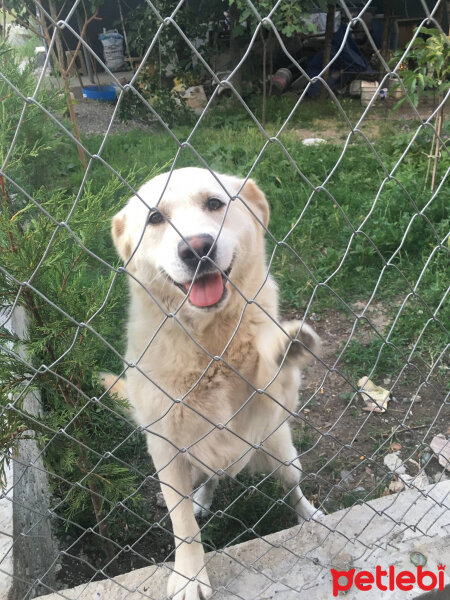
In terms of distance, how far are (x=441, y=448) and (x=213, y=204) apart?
152cm

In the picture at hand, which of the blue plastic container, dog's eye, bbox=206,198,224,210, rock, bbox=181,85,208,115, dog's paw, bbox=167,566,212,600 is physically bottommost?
dog's paw, bbox=167,566,212,600

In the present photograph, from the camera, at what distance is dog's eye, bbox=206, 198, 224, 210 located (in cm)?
178

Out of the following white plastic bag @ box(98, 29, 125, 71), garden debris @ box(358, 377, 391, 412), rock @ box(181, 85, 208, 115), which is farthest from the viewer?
white plastic bag @ box(98, 29, 125, 71)

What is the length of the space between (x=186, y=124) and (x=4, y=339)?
20.1 feet

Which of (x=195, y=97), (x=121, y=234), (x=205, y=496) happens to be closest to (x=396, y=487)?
(x=205, y=496)

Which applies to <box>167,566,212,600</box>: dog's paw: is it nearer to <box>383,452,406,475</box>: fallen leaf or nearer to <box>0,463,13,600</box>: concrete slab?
<box>0,463,13,600</box>: concrete slab

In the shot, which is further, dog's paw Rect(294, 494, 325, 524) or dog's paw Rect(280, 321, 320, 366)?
dog's paw Rect(294, 494, 325, 524)

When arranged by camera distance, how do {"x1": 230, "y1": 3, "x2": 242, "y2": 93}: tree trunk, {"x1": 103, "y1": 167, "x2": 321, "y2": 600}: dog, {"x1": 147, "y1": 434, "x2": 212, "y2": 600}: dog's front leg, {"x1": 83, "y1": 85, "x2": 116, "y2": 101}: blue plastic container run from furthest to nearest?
{"x1": 83, "y1": 85, "x2": 116, "y2": 101}: blue plastic container
{"x1": 230, "y1": 3, "x2": 242, "y2": 93}: tree trunk
{"x1": 147, "y1": 434, "x2": 212, "y2": 600}: dog's front leg
{"x1": 103, "y1": 167, "x2": 321, "y2": 600}: dog

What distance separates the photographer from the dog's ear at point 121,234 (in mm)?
1945

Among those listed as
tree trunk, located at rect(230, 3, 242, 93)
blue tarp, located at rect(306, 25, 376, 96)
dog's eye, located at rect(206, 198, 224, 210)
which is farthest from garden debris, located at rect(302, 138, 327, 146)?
dog's eye, located at rect(206, 198, 224, 210)

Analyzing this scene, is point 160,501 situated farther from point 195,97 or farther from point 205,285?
point 195,97

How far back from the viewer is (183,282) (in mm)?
1618

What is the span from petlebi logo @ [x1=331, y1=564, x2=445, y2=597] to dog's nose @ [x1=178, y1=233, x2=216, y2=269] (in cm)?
114

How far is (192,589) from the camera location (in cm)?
175
